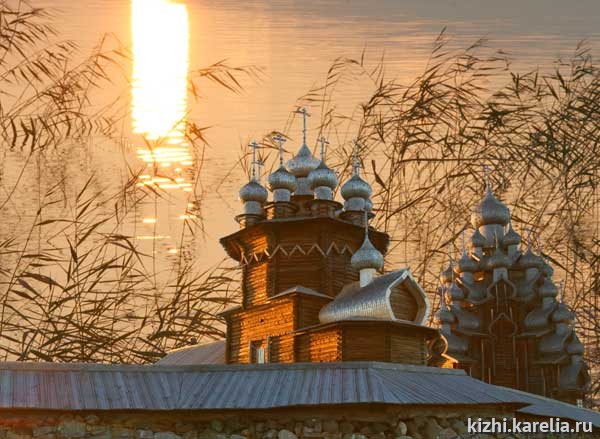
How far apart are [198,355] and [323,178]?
665cm

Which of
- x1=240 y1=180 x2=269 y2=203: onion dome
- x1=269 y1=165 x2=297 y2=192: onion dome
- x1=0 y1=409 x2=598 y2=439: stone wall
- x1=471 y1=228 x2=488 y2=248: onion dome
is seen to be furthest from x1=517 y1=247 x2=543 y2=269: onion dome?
x1=0 y1=409 x2=598 y2=439: stone wall

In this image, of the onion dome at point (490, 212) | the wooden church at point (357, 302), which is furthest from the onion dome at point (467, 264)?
the onion dome at point (490, 212)

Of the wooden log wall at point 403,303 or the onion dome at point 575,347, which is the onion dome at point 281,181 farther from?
the onion dome at point 575,347

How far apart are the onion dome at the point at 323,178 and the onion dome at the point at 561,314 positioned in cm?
1123

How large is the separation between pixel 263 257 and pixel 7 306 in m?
6.10

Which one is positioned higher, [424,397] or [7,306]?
[7,306]

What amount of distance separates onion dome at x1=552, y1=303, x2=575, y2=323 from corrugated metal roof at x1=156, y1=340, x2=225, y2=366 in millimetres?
11739

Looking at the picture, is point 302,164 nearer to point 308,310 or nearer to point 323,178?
point 323,178

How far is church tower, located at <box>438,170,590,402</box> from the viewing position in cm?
2850

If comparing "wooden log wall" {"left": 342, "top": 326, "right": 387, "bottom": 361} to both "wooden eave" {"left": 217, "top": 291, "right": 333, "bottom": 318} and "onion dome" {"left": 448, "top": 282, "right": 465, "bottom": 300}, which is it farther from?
"onion dome" {"left": 448, "top": 282, "right": 465, "bottom": 300}

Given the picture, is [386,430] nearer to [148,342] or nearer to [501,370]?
[148,342]

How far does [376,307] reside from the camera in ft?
58.2

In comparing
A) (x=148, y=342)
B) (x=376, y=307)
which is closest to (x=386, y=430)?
(x=376, y=307)

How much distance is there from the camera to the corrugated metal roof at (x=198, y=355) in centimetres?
2348
